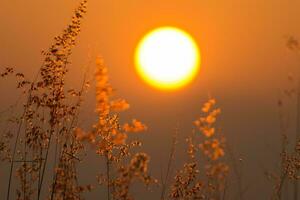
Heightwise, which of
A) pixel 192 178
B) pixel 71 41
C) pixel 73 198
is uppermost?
pixel 71 41

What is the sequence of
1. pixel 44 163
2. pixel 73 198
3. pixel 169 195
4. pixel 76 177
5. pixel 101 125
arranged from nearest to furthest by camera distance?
pixel 101 125
pixel 73 198
pixel 76 177
pixel 44 163
pixel 169 195

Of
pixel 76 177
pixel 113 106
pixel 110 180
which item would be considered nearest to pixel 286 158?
pixel 110 180

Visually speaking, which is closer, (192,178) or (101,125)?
(101,125)

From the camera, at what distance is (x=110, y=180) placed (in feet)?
12.1

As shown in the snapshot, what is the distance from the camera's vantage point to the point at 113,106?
273 cm

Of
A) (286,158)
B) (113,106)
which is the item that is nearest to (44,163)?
(113,106)

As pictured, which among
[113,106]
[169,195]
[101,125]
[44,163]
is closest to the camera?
[113,106]

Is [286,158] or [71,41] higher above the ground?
[71,41]

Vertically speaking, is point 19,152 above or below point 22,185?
above

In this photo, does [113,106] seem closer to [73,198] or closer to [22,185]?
[73,198]

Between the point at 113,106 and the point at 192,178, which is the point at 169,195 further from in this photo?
the point at 113,106

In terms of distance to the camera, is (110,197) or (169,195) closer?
(110,197)

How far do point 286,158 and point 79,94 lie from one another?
1.71 m

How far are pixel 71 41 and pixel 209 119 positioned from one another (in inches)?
57.7
